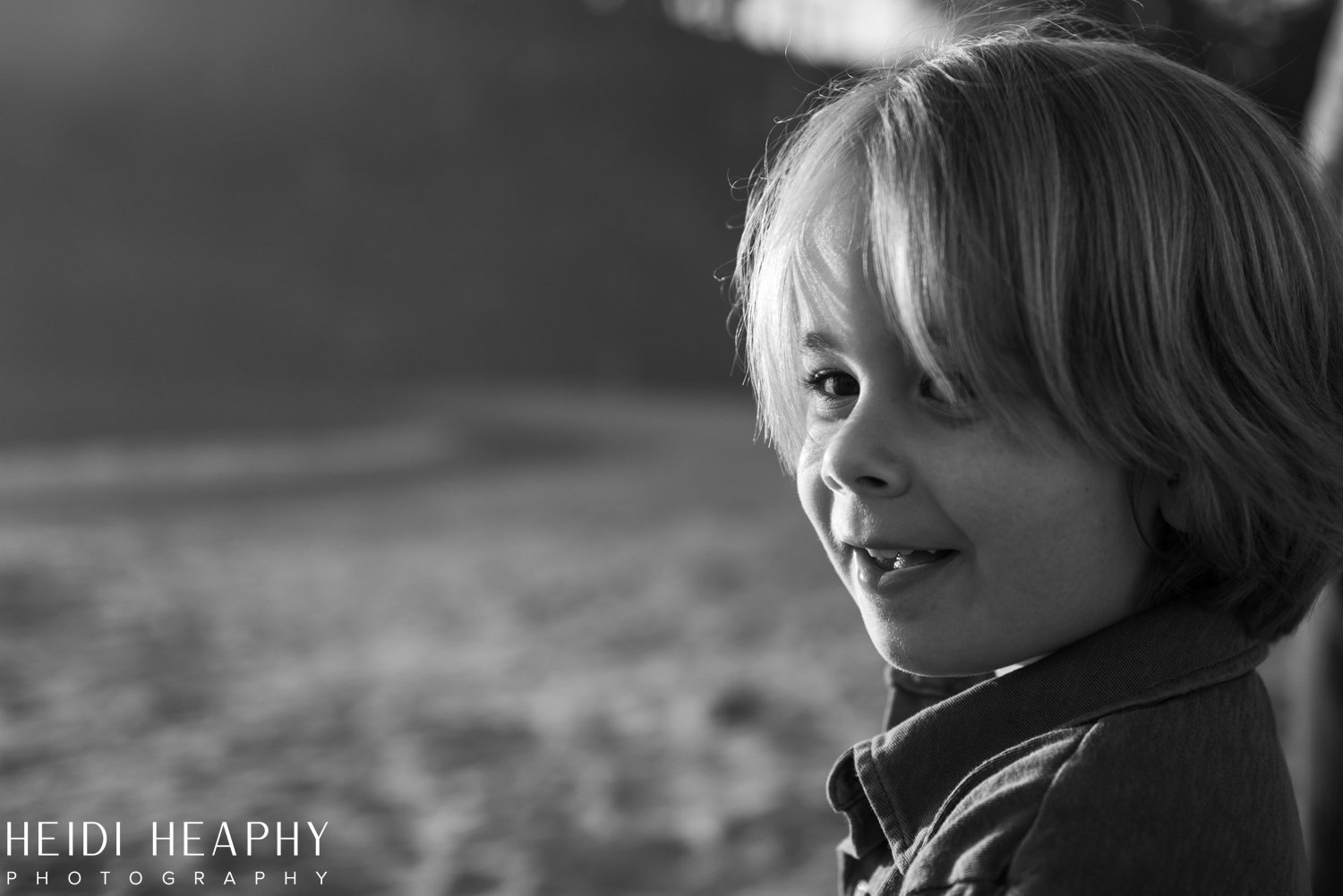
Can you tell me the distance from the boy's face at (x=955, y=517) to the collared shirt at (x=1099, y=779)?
4 centimetres

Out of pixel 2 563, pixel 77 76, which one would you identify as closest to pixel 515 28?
pixel 77 76

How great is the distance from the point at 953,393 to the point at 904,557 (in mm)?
156

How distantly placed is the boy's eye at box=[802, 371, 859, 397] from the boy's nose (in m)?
0.08

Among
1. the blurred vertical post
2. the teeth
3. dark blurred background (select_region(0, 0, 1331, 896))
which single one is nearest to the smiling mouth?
the teeth

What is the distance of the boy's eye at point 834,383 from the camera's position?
46.0 inches

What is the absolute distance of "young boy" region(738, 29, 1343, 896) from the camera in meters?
1.01

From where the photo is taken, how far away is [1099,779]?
94cm

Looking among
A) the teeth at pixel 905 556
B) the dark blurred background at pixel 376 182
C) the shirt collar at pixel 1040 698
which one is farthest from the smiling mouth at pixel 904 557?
the dark blurred background at pixel 376 182

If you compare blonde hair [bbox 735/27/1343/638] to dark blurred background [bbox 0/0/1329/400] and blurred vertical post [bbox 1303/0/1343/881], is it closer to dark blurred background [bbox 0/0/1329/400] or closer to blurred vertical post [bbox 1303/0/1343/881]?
blurred vertical post [bbox 1303/0/1343/881]

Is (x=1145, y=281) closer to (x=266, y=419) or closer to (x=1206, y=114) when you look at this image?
(x=1206, y=114)

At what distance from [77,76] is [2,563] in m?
26.7

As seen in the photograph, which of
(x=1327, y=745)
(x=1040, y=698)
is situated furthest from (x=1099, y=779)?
(x=1327, y=745)

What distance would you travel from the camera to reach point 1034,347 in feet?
3.34

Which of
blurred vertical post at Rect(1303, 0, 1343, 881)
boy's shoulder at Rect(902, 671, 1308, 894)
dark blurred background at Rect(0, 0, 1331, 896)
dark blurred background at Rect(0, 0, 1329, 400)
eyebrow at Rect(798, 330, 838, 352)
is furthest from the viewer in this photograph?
dark blurred background at Rect(0, 0, 1329, 400)
